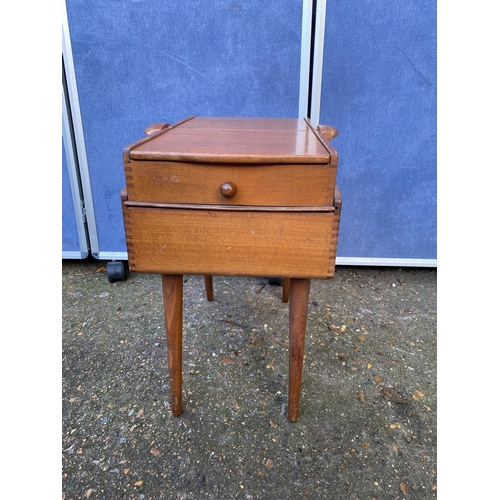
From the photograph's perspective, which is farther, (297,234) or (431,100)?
(431,100)

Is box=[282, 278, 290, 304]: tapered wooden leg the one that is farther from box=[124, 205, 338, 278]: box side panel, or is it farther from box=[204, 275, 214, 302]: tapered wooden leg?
box=[124, 205, 338, 278]: box side panel

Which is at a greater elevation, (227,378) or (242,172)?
(242,172)

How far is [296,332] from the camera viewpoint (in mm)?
958

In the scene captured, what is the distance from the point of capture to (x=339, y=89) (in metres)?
1.55

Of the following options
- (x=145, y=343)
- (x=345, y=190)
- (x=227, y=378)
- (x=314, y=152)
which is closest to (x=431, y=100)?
(x=345, y=190)

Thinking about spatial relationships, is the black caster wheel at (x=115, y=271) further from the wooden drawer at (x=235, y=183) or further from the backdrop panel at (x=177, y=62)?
the wooden drawer at (x=235, y=183)

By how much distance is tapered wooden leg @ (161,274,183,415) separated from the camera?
944mm

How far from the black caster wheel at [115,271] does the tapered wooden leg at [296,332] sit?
3.52 feet

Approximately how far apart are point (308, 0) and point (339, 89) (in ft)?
1.13

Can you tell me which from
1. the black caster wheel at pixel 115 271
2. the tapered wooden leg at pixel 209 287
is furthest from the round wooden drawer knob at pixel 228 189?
the black caster wheel at pixel 115 271

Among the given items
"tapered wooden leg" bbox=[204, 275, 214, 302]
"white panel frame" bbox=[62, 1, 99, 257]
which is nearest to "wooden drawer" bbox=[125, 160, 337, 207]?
"tapered wooden leg" bbox=[204, 275, 214, 302]

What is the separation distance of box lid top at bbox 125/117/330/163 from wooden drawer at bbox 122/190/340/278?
0.11 m

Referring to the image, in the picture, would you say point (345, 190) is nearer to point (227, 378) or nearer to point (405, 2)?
point (405, 2)

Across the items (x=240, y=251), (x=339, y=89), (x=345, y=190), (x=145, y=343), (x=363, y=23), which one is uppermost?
(x=363, y=23)
